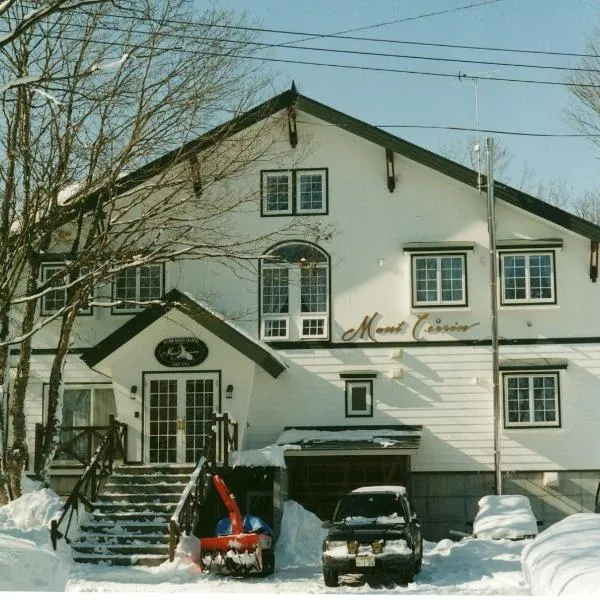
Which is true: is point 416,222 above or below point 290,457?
above

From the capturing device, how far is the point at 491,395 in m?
20.4

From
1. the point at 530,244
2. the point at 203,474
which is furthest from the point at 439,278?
the point at 203,474

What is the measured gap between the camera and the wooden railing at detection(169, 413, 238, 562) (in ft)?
53.0

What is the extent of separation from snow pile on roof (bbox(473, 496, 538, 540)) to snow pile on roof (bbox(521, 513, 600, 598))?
6450 mm

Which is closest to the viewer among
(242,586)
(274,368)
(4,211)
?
(242,586)

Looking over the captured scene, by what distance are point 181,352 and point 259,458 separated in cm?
300

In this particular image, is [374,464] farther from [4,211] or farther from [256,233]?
[4,211]

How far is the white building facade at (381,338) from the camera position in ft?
66.5

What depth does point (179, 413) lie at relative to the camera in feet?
67.6

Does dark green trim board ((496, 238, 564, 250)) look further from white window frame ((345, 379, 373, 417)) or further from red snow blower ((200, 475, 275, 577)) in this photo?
red snow blower ((200, 475, 275, 577))

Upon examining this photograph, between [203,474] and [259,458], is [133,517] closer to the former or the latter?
[203,474]

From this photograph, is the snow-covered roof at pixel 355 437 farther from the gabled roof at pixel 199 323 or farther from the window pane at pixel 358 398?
the gabled roof at pixel 199 323

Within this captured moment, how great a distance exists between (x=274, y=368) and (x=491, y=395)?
14.1 ft

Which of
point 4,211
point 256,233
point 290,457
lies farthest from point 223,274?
point 4,211
